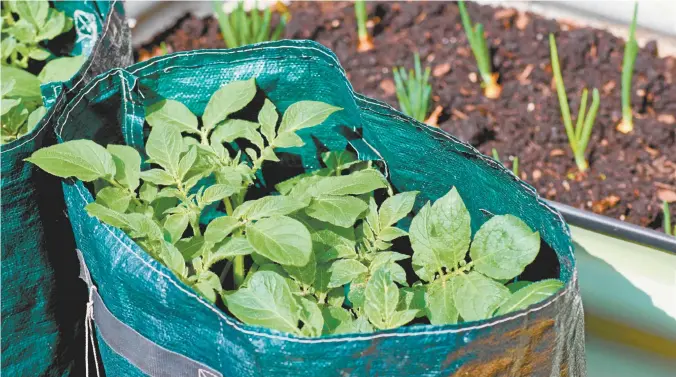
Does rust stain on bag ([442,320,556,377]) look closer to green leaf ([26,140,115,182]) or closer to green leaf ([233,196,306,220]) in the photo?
green leaf ([233,196,306,220])

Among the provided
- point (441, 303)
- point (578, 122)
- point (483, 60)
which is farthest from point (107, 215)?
point (483, 60)

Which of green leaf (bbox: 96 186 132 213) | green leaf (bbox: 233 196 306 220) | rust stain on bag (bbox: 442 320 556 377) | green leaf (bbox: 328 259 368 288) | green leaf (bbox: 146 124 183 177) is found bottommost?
rust stain on bag (bbox: 442 320 556 377)

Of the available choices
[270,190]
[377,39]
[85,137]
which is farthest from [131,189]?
[377,39]

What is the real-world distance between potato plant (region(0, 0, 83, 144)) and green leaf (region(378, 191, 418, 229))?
1.57 feet

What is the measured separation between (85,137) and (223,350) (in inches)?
14.8

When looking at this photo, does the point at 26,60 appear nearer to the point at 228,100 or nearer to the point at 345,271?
the point at 228,100

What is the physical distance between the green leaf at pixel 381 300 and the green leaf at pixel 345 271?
0.27 ft

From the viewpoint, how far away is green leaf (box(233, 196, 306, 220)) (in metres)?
0.86

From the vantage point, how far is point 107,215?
0.82 m

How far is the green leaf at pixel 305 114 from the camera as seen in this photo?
939 millimetres

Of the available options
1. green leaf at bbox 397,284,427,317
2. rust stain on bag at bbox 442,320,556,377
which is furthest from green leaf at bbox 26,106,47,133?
rust stain on bag at bbox 442,320,556,377

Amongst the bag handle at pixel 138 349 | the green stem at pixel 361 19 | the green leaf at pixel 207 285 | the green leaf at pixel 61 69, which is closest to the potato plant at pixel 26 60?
the green leaf at pixel 61 69

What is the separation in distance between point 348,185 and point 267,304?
0.19m

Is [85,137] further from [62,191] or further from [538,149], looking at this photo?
[538,149]
